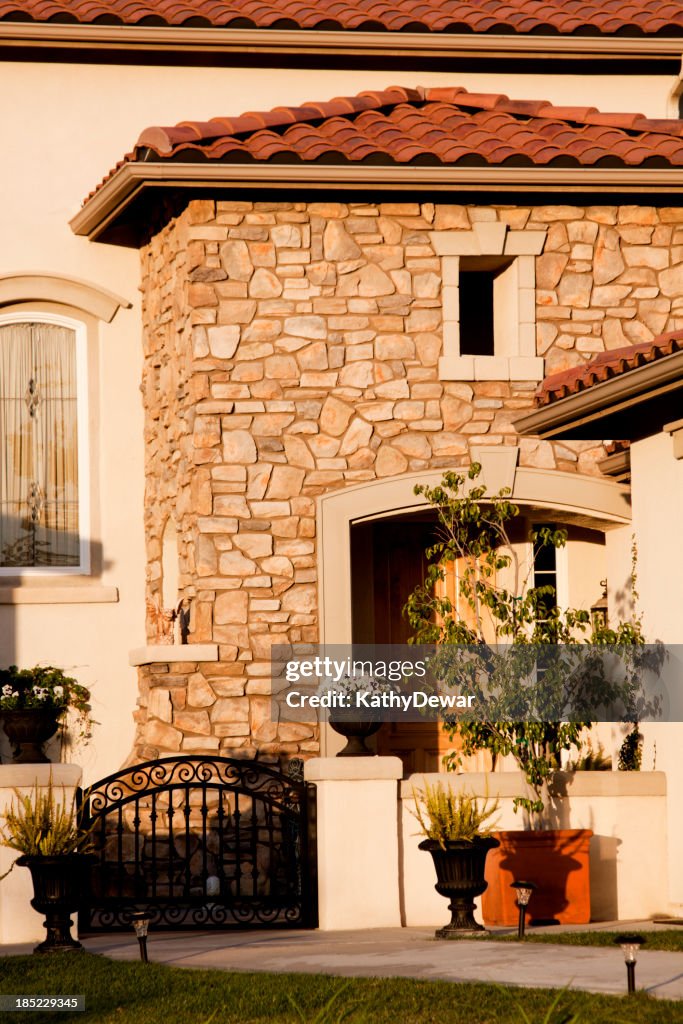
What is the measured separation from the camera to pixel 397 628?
52.7 ft

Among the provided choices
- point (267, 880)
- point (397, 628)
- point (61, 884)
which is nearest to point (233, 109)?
point (397, 628)

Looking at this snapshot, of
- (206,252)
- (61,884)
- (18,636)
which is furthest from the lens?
(18,636)

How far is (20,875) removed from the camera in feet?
36.5

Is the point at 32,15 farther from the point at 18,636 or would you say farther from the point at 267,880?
the point at 267,880

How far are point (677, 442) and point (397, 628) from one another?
16.1 feet

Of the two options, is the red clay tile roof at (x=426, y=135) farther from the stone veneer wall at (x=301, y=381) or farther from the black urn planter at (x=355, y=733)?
the black urn planter at (x=355, y=733)

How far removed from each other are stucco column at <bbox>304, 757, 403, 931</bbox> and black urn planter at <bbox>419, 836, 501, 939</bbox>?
32.8 inches

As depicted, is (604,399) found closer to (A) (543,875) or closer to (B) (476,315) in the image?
(A) (543,875)

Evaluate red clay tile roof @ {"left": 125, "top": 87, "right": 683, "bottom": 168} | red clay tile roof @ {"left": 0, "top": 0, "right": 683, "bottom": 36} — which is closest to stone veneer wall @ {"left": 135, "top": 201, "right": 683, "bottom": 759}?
red clay tile roof @ {"left": 125, "top": 87, "right": 683, "bottom": 168}

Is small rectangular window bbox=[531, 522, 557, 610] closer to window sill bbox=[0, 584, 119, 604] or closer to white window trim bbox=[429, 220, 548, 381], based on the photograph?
white window trim bbox=[429, 220, 548, 381]

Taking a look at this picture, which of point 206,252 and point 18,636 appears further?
point 18,636

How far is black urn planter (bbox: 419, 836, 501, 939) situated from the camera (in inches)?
419

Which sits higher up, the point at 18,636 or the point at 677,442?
the point at 677,442

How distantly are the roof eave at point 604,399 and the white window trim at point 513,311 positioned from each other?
64.1 inches
